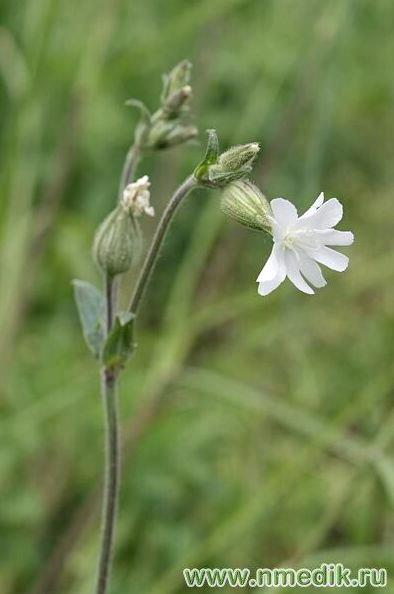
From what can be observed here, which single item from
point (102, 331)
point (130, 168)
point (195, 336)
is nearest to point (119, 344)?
point (102, 331)

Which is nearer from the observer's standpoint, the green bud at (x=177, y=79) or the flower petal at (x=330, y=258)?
the flower petal at (x=330, y=258)

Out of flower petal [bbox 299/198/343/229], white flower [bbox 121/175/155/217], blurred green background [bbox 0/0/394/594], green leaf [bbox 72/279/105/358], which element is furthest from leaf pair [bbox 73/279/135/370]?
blurred green background [bbox 0/0/394/594]

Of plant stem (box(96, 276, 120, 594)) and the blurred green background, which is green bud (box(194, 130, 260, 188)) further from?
the blurred green background

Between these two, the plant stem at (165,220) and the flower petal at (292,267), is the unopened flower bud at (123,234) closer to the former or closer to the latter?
the plant stem at (165,220)

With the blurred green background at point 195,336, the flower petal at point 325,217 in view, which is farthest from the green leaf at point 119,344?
the blurred green background at point 195,336

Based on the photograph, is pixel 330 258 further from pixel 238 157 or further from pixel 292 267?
pixel 238 157

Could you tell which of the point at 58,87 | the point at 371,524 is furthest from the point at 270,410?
the point at 58,87
